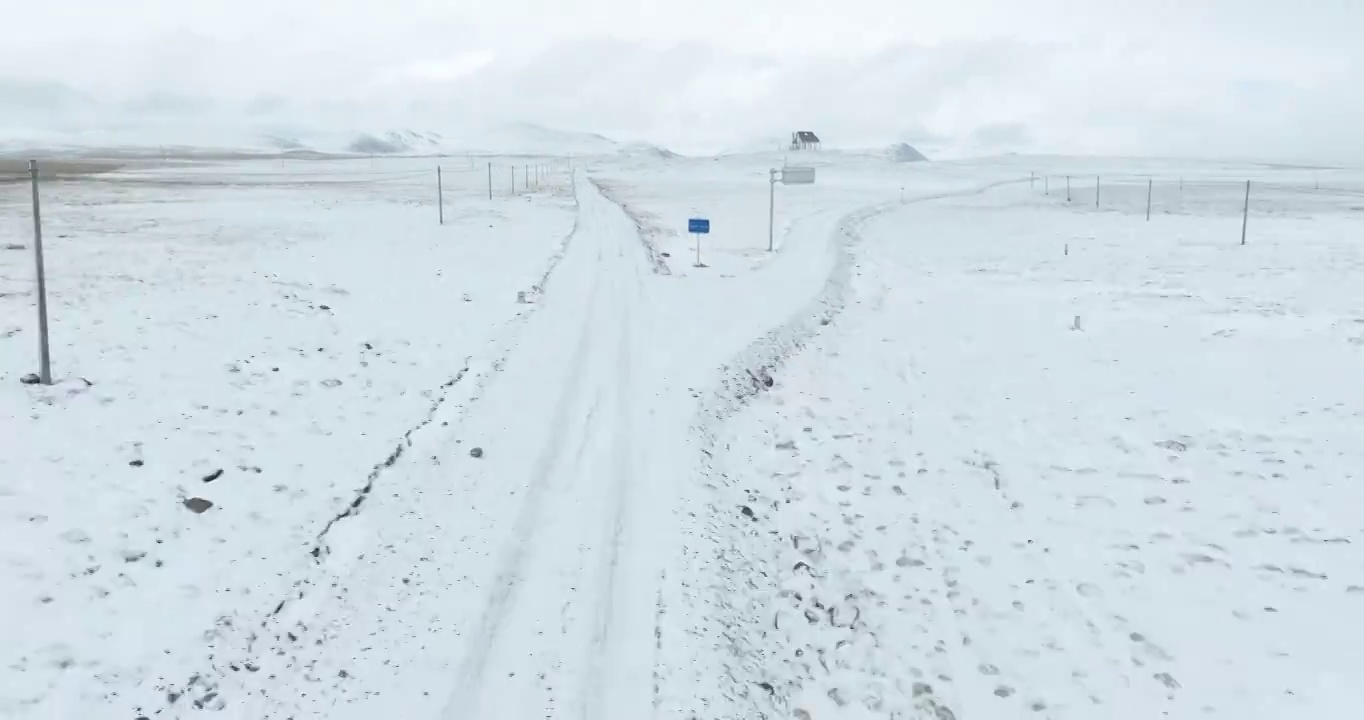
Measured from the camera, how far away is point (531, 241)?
32188mm

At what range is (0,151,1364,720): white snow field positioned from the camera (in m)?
6.91

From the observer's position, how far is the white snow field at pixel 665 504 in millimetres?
6910

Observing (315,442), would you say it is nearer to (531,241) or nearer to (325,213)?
(531,241)

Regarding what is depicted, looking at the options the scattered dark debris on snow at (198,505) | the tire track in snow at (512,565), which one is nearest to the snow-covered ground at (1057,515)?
the tire track in snow at (512,565)

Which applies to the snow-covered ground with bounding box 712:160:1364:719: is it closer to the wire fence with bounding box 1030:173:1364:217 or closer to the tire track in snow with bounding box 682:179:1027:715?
the tire track in snow with bounding box 682:179:1027:715

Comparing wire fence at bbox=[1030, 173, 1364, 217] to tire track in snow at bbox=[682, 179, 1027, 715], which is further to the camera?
wire fence at bbox=[1030, 173, 1364, 217]

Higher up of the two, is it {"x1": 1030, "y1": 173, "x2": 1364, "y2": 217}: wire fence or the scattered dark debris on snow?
{"x1": 1030, "y1": 173, "x2": 1364, "y2": 217}: wire fence

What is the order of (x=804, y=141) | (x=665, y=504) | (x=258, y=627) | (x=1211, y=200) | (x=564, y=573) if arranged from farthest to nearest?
1. (x=804, y=141)
2. (x=1211, y=200)
3. (x=665, y=504)
4. (x=564, y=573)
5. (x=258, y=627)

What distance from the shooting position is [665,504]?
31.9 ft

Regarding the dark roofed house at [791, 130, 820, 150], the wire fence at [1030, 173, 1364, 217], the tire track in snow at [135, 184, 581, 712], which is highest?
the dark roofed house at [791, 130, 820, 150]

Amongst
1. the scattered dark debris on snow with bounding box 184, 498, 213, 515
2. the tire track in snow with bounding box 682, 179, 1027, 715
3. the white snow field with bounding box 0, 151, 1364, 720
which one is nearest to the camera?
the white snow field with bounding box 0, 151, 1364, 720

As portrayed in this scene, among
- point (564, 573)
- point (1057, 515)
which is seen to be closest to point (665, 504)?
point (564, 573)

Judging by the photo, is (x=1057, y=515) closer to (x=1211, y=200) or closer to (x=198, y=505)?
→ (x=198, y=505)

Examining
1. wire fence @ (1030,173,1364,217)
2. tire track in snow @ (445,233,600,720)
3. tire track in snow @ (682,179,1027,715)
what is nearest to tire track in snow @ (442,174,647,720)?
tire track in snow @ (445,233,600,720)
